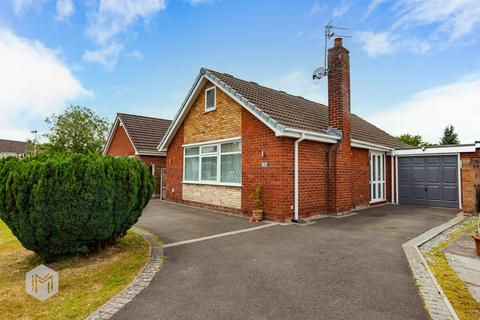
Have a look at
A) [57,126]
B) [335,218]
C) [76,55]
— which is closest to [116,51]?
[76,55]

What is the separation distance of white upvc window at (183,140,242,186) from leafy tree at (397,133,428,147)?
29040 mm

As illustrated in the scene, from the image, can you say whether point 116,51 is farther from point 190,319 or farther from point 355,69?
point 190,319

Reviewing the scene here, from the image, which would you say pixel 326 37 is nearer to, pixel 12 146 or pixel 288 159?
pixel 288 159

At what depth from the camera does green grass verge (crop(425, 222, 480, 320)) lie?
9.82 feet

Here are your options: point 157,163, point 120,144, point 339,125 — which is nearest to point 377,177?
point 339,125

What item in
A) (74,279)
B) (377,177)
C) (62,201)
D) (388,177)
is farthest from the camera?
(388,177)

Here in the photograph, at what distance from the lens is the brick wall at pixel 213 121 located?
10242 mm

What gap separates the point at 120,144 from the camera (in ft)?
66.8

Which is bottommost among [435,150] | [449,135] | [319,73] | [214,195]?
[214,195]

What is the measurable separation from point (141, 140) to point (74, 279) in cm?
1494

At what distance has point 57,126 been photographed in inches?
1123

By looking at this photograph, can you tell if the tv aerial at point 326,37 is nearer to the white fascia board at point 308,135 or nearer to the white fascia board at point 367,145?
the white fascia board at point 308,135

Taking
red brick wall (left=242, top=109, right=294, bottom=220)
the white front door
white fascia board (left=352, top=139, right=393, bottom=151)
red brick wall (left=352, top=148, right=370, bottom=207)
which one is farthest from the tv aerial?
the white front door

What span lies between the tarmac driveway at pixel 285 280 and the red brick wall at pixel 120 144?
14.9 meters
